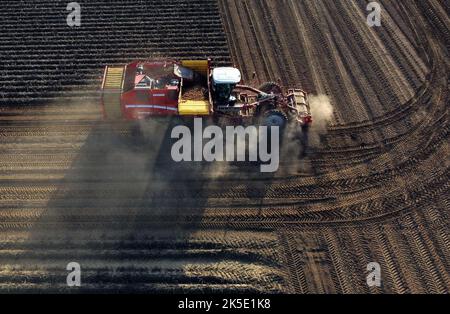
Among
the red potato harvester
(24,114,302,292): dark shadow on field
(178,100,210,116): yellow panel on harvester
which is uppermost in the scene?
the red potato harvester

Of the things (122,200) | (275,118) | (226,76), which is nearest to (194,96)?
(226,76)

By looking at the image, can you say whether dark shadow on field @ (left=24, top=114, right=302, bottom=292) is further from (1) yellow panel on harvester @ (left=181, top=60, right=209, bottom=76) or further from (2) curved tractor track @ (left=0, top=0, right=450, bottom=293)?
(1) yellow panel on harvester @ (left=181, top=60, right=209, bottom=76)

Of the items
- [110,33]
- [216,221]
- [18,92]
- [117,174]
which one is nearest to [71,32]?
[110,33]

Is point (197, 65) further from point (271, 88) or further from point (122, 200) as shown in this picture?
point (122, 200)

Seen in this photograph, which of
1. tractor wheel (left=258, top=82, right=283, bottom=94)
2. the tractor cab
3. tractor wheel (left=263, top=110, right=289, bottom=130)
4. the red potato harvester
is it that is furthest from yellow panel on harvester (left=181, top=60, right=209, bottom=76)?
tractor wheel (left=263, top=110, right=289, bottom=130)
